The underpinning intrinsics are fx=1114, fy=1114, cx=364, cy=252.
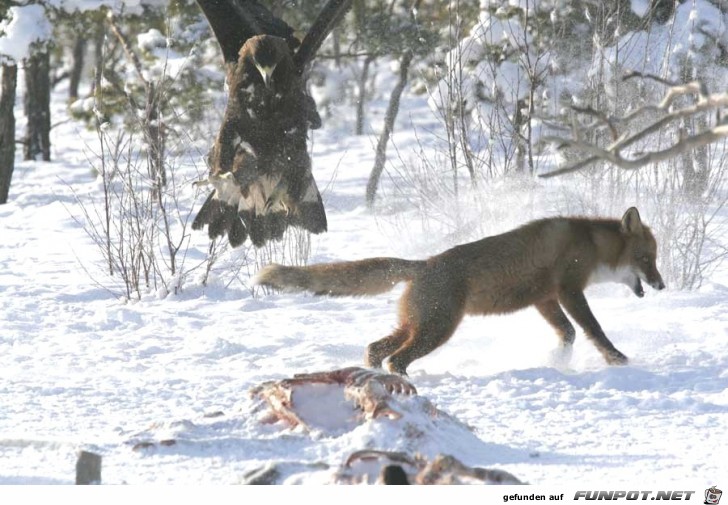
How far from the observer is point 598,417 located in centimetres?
602

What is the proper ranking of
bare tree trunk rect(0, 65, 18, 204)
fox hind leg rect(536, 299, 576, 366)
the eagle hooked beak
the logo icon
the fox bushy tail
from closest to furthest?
the logo icon → the fox bushy tail → fox hind leg rect(536, 299, 576, 366) → the eagle hooked beak → bare tree trunk rect(0, 65, 18, 204)

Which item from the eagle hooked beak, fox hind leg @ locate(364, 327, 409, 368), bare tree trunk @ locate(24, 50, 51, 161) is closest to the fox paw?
fox hind leg @ locate(364, 327, 409, 368)

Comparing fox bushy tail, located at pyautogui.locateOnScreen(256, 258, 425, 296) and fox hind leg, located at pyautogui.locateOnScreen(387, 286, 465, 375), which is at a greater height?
fox bushy tail, located at pyautogui.locateOnScreen(256, 258, 425, 296)

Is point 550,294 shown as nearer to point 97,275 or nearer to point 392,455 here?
point 392,455

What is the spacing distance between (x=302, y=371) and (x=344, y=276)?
70 cm

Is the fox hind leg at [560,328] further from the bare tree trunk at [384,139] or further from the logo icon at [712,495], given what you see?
the bare tree trunk at [384,139]

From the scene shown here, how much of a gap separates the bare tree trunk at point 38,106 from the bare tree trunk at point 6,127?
1812 mm

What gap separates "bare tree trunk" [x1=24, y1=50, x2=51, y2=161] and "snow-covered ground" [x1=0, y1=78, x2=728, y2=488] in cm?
1004

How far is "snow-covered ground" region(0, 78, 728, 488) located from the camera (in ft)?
16.6

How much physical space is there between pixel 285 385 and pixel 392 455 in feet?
4.54

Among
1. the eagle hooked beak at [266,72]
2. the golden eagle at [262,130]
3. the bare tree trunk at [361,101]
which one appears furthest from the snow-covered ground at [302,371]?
the bare tree trunk at [361,101]

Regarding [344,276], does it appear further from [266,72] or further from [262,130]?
[262,130]

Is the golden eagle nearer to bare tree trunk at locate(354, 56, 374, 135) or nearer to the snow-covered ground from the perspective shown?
the snow-covered ground

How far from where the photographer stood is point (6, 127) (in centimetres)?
1808
